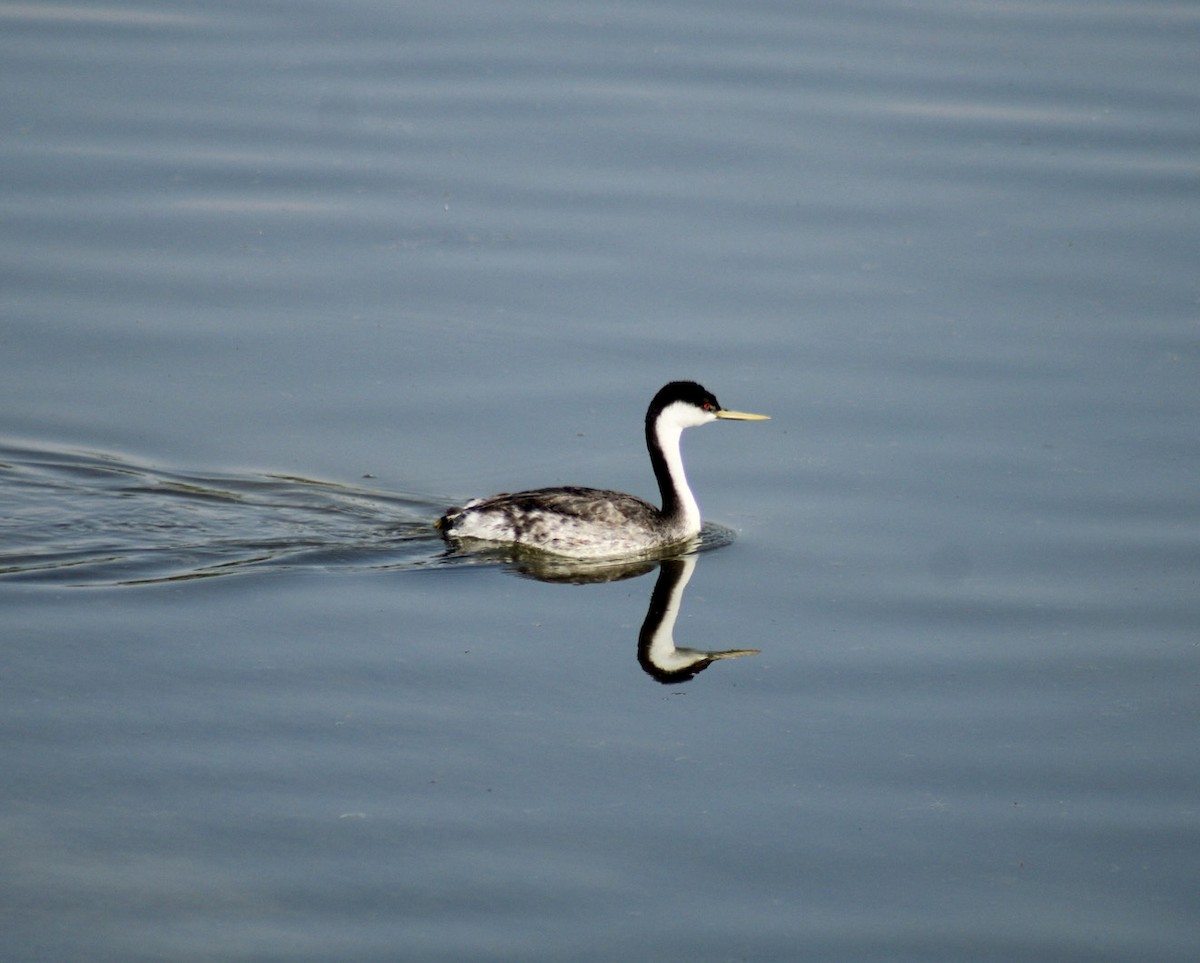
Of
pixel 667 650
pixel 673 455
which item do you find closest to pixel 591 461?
pixel 673 455

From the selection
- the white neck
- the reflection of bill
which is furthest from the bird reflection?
the white neck

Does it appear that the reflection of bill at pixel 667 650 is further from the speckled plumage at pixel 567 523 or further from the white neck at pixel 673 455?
the white neck at pixel 673 455

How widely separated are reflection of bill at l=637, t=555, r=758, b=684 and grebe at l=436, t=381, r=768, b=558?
61 cm

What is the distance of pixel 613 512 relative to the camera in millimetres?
11234

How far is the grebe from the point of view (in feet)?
36.3

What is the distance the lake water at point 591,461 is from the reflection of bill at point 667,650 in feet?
0.23

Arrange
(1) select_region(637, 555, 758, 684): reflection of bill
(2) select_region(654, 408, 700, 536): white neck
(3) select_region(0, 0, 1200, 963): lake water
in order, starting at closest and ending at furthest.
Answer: (3) select_region(0, 0, 1200, 963): lake water
(1) select_region(637, 555, 758, 684): reflection of bill
(2) select_region(654, 408, 700, 536): white neck

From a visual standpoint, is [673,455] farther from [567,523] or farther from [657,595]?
[657,595]

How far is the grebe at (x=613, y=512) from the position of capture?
36.3 feet

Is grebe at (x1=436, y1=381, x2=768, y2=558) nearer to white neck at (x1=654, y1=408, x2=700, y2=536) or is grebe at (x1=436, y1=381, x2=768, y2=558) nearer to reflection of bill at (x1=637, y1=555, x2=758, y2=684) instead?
white neck at (x1=654, y1=408, x2=700, y2=536)

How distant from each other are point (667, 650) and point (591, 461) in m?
2.89

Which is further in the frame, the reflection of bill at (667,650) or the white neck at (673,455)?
the white neck at (673,455)

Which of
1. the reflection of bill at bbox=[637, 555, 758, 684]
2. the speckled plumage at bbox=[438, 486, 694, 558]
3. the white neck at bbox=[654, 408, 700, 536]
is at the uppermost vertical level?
the white neck at bbox=[654, 408, 700, 536]

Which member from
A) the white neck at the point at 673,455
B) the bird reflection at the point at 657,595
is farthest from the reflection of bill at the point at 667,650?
the white neck at the point at 673,455
